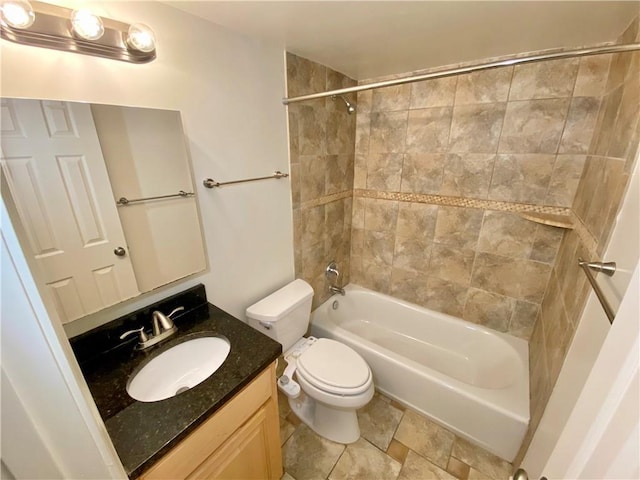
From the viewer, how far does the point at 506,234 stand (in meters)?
1.77

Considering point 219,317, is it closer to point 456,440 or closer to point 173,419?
point 173,419

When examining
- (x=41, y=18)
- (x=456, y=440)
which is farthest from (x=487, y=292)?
(x=41, y=18)

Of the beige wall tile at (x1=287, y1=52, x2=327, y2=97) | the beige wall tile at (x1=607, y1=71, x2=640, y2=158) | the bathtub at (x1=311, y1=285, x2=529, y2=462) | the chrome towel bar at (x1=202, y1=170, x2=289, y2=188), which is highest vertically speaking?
the beige wall tile at (x1=287, y1=52, x2=327, y2=97)

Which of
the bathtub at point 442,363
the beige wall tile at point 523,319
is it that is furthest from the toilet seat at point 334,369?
the beige wall tile at point 523,319

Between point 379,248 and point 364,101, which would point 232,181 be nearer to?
point 364,101

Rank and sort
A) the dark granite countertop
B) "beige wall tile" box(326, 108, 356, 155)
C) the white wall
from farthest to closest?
"beige wall tile" box(326, 108, 356, 155) < the white wall < the dark granite countertop

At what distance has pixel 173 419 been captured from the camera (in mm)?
806

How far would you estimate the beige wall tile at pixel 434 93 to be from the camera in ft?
5.71

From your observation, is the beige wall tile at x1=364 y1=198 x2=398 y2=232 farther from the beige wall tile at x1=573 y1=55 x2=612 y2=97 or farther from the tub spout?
the beige wall tile at x1=573 y1=55 x2=612 y2=97

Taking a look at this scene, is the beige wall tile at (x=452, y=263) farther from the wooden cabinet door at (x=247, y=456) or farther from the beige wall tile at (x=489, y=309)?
the wooden cabinet door at (x=247, y=456)

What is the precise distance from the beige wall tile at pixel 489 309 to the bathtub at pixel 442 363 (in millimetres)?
58

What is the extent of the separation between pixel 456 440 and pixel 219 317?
1.54 metres

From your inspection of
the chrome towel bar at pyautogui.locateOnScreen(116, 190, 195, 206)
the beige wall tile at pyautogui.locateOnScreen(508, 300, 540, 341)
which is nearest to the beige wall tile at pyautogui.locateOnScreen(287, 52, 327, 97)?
the chrome towel bar at pyautogui.locateOnScreen(116, 190, 195, 206)

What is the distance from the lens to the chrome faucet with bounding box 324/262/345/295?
2232 millimetres
